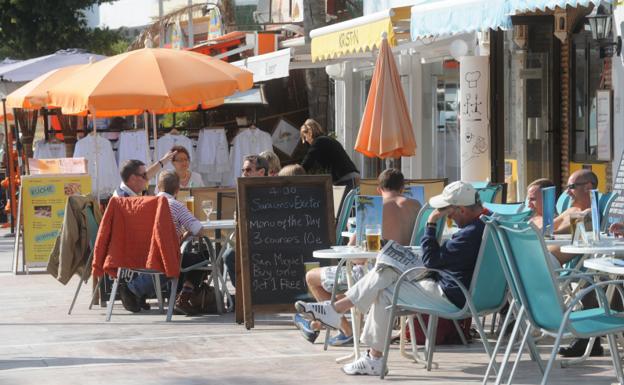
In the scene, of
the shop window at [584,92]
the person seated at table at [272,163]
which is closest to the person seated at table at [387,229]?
the person seated at table at [272,163]

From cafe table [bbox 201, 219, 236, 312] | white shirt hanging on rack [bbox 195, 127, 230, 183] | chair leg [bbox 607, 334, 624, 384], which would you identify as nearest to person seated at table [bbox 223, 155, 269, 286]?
cafe table [bbox 201, 219, 236, 312]

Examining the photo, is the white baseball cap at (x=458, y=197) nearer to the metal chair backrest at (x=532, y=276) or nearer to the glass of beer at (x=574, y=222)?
the glass of beer at (x=574, y=222)

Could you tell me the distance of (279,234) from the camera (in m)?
11.4

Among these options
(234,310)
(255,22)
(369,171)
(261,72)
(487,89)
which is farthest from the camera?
(255,22)

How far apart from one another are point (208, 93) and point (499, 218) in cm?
748

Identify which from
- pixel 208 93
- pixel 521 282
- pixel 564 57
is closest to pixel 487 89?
pixel 564 57

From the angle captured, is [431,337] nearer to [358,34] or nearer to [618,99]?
[358,34]

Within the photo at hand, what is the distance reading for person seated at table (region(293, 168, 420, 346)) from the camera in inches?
396

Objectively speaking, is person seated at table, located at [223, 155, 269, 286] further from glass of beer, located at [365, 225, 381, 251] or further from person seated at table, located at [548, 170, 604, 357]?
glass of beer, located at [365, 225, 381, 251]

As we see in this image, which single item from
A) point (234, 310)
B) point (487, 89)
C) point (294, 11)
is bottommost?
point (234, 310)

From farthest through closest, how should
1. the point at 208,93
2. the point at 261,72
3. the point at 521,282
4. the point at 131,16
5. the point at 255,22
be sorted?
the point at 131,16 < the point at 255,22 < the point at 261,72 < the point at 208,93 < the point at 521,282

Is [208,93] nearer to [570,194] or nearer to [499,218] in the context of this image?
[570,194]

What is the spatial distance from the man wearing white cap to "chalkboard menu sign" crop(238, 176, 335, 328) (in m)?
2.40

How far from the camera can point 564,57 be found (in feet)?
55.7
